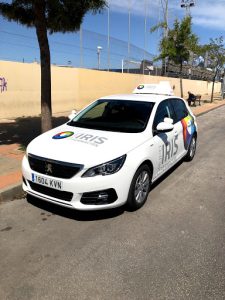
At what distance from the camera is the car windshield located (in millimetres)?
4906

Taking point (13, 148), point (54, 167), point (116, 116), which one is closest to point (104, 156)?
point (54, 167)

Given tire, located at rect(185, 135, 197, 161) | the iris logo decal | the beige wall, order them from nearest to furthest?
the iris logo decal
tire, located at rect(185, 135, 197, 161)
the beige wall

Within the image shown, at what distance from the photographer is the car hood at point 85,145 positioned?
12.9 feet

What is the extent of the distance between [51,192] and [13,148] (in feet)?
12.2

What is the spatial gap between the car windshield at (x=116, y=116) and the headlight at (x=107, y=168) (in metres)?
0.87

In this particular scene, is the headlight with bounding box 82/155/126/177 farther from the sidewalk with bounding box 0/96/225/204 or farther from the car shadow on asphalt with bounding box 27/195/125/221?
the sidewalk with bounding box 0/96/225/204

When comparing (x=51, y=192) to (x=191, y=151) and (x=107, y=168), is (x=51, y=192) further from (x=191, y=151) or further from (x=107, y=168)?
(x=191, y=151)

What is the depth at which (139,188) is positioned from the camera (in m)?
4.48

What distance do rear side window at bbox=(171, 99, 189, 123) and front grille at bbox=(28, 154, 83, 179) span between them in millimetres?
2793

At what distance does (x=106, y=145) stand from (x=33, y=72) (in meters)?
9.98

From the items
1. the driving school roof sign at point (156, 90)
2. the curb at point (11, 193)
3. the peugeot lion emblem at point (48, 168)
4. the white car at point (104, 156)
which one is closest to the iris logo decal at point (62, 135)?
the white car at point (104, 156)

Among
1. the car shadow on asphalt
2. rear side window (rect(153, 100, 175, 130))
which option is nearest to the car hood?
rear side window (rect(153, 100, 175, 130))

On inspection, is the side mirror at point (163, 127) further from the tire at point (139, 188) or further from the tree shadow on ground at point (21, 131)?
the tree shadow on ground at point (21, 131)

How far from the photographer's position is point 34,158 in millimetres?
4211
